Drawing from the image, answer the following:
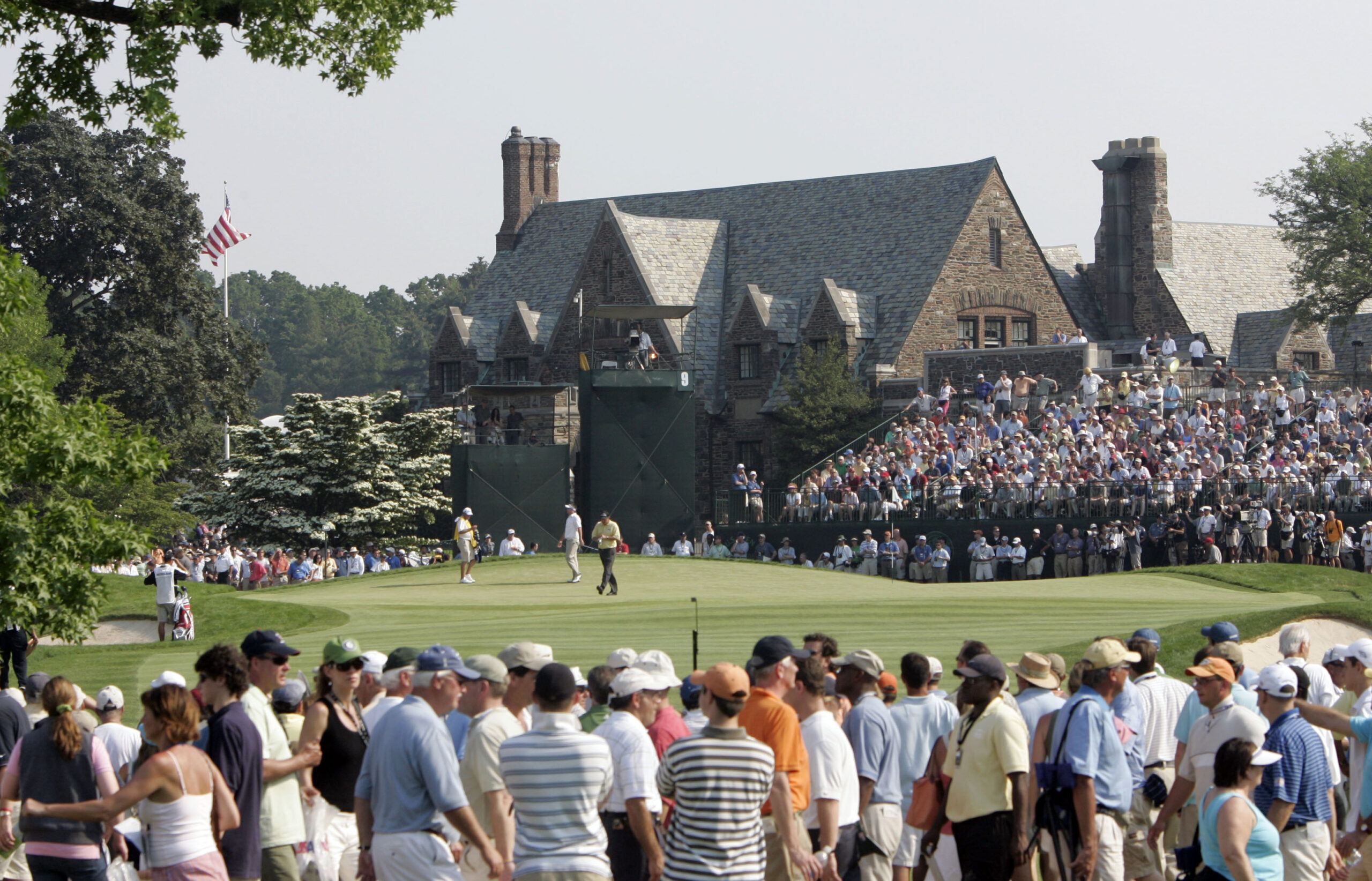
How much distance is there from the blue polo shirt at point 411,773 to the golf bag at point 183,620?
20.6 m

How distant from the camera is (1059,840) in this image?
9.52m

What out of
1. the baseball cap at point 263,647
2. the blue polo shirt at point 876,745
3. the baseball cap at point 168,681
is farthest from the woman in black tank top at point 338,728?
the blue polo shirt at point 876,745

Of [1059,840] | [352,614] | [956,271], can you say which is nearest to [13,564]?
[1059,840]

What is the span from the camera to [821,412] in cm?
5500

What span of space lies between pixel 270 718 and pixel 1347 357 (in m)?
58.8

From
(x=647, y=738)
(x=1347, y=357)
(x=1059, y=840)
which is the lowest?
(x=1059, y=840)

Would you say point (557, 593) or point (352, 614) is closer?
point (352, 614)

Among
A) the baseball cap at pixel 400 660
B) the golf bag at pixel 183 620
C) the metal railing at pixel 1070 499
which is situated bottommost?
the golf bag at pixel 183 620

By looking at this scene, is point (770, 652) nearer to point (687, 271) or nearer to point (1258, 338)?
point (687, 271)

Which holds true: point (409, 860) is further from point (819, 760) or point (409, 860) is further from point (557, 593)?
point (557, 593)

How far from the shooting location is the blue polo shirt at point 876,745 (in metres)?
9.70

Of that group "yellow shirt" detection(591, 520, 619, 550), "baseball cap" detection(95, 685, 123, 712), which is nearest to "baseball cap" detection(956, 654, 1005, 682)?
"baseball cap" detection(95, 685, 123, 712)

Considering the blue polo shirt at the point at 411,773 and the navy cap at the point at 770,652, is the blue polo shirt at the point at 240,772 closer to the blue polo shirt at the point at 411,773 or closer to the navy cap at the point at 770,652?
the blue polo shirt at the point at 411,773

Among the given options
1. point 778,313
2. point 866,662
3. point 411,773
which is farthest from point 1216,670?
point 778,313
